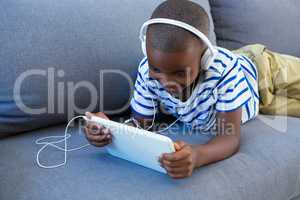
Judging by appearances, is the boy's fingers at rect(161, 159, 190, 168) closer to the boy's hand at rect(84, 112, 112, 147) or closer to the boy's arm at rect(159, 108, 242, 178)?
the boy's arm at rect(159, 108, 242, 178)

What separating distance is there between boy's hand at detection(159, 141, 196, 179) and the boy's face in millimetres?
149

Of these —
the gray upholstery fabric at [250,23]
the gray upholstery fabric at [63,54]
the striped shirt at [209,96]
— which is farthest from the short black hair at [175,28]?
the gray upholstery fabric at [250,23]

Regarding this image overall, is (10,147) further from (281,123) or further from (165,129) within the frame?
(281,123)

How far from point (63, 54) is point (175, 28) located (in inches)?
12.5

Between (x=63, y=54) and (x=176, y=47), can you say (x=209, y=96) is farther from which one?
(x=63, y=54)

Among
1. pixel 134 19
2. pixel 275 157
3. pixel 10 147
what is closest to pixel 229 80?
pixel 275 157

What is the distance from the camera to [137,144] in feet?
2.75

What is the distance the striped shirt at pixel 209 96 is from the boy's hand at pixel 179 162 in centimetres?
24

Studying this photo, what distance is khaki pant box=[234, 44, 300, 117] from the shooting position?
4.03 feet

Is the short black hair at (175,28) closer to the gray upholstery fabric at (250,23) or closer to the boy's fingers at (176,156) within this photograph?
the boy's fingers at (176,156)

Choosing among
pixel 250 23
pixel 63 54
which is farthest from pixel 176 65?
pixel 250 23

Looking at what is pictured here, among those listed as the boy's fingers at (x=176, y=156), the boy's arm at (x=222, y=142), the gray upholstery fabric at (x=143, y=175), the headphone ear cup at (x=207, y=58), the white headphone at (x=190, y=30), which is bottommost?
the gray upholstery fabric at (x=143, y=175)

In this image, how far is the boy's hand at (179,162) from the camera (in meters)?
0.79

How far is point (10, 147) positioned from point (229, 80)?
0.53 metres
